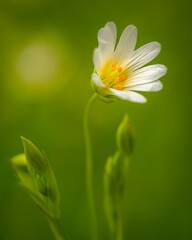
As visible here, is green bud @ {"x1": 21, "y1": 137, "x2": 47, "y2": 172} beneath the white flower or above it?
beneath

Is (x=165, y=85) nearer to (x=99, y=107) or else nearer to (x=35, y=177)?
(x=99, y=107)

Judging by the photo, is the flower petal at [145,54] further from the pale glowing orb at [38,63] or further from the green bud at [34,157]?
the pale glowing orb at [38,63]

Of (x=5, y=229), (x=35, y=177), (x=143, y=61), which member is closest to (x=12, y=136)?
(x=5, y=229)

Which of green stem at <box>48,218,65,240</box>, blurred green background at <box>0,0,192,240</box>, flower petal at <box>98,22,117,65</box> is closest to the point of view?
flower petal at <box>98,22,117,65</box>

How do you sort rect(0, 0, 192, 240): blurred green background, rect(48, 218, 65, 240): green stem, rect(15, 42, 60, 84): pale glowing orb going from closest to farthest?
rect(48, 218, 65, 240): green stem < rect(0, 0, 192, 240): blurred green background < rect(15, 42, 60, 84): pale glowing orb

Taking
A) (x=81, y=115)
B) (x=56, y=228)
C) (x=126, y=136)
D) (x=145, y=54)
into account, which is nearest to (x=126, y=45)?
(x=145, y=54)

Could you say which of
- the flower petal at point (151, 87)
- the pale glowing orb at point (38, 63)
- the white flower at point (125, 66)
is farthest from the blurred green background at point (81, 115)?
the flower petal at point (151, 87)

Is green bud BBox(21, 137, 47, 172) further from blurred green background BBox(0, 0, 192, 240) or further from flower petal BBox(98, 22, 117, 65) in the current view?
blurred green background BBox(0, 0, 192, 240)

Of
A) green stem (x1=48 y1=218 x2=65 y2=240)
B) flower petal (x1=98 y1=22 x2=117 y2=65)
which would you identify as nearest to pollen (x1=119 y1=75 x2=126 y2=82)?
flower petal (x1=98 y1=22 x2=117 y2=65)
